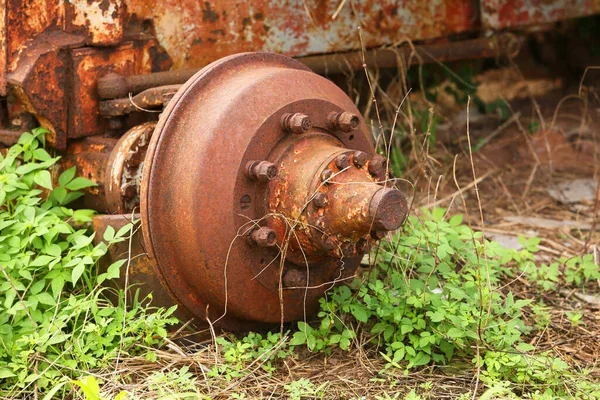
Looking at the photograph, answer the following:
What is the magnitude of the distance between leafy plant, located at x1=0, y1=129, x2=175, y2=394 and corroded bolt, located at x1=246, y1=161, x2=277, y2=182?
1.71ft

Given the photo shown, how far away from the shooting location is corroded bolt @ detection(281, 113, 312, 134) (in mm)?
2635

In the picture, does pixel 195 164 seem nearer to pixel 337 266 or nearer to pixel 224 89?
pixel 224 89

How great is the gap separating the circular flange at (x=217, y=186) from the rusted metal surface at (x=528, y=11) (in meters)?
2.09

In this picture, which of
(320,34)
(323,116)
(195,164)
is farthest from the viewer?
(320,34)

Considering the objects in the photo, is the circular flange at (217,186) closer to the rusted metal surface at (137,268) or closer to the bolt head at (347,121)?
the bolt head at (347,121)

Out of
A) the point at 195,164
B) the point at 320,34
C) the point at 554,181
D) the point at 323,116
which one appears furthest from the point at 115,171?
the point at 554,181

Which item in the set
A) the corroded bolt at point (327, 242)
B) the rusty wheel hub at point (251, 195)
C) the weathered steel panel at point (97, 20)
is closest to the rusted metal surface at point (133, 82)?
the weathered steel panel at point (97, 20)

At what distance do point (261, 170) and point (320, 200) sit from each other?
207mm

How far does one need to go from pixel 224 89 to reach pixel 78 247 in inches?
29.3

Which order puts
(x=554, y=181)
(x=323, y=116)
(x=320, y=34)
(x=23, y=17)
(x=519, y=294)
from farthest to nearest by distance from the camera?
(x=554, y=181)
(x=320, y=34)
(x=519, y=294)
(x=23, y=17)
(x=323, y=116)

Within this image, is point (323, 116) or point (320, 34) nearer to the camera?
point (323, 116)

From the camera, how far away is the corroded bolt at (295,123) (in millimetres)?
2635

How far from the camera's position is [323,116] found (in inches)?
110

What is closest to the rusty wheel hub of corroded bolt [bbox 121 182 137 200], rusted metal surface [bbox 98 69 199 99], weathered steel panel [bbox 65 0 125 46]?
corroded bolt [bbox 121 182 137 200]
